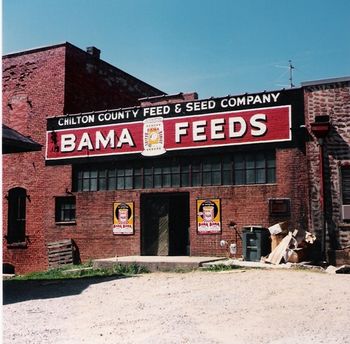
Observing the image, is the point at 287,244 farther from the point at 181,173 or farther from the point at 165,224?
the point at 165,224

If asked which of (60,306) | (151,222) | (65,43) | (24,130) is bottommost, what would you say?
(60,306)

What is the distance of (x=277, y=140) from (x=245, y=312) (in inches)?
336

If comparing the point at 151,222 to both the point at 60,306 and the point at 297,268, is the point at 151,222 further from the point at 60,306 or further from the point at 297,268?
the point at 60,306

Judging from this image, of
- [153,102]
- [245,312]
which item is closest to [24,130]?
[153,102]

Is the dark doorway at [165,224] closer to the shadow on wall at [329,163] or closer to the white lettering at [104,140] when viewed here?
the white lettering at [104,140]

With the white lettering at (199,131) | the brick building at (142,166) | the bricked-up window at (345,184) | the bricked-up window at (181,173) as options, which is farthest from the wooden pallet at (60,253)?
the bricked-up window at (345,184)

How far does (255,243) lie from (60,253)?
26.2 ft

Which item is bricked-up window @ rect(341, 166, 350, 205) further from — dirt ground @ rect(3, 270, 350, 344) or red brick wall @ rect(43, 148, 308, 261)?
dirt ground @ rect(3, 270, 350, 344)

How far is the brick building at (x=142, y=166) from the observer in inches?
619

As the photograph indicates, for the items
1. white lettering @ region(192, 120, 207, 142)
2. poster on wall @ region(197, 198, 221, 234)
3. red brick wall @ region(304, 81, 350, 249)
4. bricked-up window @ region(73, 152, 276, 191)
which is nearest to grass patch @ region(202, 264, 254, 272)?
poster on wall @ region(197, 198, 221, 234)

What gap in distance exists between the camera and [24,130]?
20859 millimetres

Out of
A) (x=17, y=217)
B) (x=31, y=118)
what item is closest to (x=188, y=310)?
(x=17, y=217)

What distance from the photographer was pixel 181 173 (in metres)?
17.3

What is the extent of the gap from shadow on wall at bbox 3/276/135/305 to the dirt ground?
0.03m
